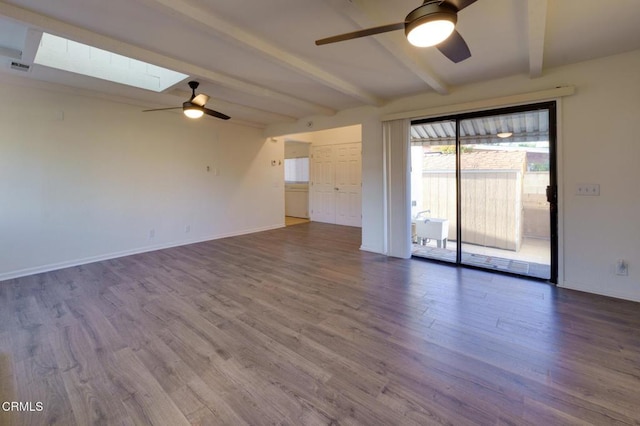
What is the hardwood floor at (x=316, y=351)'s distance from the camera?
1616 millimetres

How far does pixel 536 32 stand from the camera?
2348 mm

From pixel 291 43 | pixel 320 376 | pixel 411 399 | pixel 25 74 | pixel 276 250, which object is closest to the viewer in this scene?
pixel 411 399

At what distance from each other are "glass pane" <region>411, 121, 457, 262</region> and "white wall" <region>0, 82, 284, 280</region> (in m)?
3.85

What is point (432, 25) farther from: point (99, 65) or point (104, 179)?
point (104, 179)

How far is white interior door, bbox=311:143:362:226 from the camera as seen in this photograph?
7.62m

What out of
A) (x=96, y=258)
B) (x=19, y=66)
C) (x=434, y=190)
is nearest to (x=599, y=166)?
(x=434, y=190)

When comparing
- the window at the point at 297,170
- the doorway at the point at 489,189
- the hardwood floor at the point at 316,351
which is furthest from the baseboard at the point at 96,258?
the doorway at the point at 489,189

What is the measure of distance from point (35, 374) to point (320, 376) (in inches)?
73.6

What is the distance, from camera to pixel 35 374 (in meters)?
1.91

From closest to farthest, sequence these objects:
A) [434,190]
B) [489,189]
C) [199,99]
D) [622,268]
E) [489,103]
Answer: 1. [622,268]
2. [489,103]
3. [199,99]
4. [489,189]
5. [434,190]

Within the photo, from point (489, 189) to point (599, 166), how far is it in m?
1.12

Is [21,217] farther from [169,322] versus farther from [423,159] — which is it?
[423,159]

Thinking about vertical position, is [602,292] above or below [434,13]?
below

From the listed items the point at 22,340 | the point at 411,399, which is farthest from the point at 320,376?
the point at 22,340
